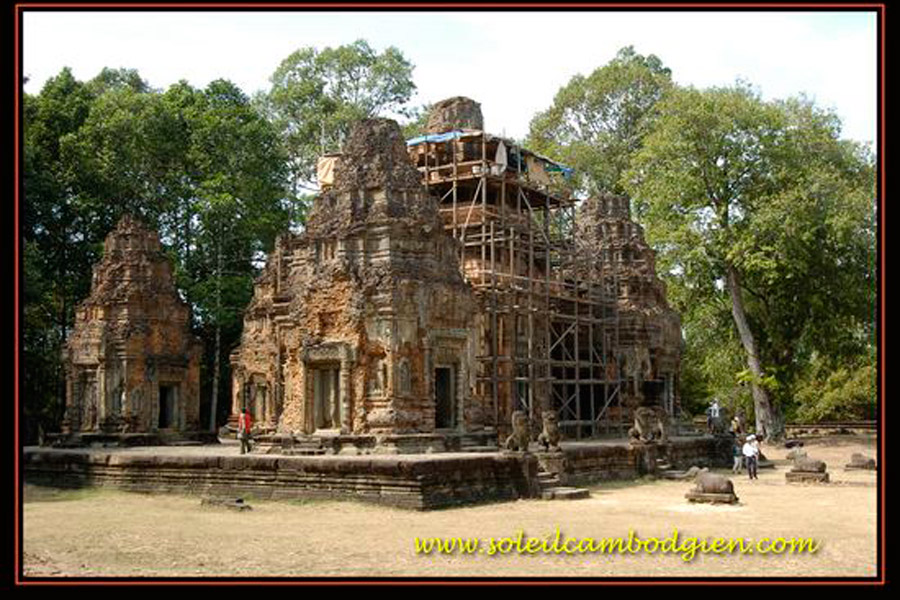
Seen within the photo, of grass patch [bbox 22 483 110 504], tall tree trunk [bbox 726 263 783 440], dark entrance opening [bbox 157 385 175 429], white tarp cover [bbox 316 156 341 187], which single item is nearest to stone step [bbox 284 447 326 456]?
grass patch [bbox 22 483 110 504]

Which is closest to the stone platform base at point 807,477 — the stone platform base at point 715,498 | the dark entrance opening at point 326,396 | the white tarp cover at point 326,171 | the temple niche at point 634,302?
the stone platform base at point 715,498

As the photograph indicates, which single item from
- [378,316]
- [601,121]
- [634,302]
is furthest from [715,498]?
[601,121]

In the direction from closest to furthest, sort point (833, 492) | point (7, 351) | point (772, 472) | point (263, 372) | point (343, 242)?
point (7, 351) → point (833, 492) → point (343, 242) → point (772, 472) → point (263, 372)

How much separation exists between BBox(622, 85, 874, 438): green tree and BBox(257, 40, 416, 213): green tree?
1344 cm

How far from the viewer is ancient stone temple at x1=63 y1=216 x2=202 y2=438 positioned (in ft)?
79.5

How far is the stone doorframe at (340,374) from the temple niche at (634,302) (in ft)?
38.4

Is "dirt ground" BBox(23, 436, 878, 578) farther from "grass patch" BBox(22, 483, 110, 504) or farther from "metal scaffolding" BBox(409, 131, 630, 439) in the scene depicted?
"metal scaffolding" BBox(409, 131, 630, 439)

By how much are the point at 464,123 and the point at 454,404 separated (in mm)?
11752

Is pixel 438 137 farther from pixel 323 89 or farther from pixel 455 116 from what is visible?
pixel 323 89

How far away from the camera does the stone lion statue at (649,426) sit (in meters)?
21.8

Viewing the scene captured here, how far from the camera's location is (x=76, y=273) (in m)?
32.8

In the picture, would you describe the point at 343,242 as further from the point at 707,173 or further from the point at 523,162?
the point at 707,173

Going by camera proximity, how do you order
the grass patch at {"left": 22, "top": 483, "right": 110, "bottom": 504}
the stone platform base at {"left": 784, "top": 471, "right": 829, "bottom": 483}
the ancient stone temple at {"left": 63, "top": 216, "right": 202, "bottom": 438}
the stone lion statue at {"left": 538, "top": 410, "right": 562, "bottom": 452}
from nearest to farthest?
the grass patch at {"left": 22, "top": 483, "right": 110, "bottom": 504}
the stone lion statue at {"left": 538, "top": 410, "right": 562, "bottom": 452}
the stone platform base at {"left": 784, "top": 471, "right": 829, "bottom": 483}
the ancient stone temple at {"left": 63, "top": 216, "right": 202, "bottom": 438}

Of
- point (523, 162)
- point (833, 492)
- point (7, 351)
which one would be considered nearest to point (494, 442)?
point (833, 492)
